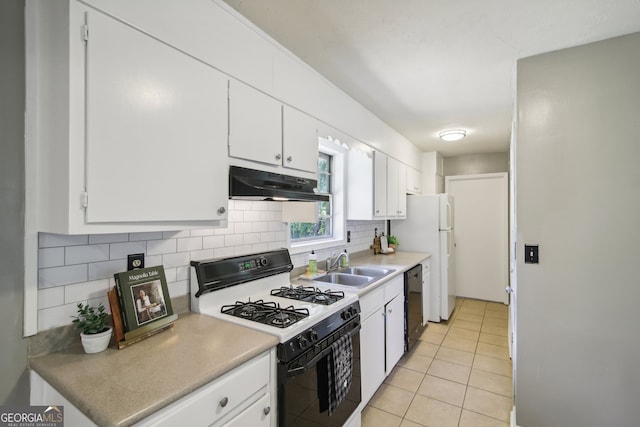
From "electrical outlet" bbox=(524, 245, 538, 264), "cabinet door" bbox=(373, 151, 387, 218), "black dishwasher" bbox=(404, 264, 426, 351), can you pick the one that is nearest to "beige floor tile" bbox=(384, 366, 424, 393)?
"black dishwasher" bbox=(404, 264, 426, 351)

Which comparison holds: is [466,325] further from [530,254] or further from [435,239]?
[530,254]

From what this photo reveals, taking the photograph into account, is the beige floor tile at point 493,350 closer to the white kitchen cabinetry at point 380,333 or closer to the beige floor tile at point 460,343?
the beige floor tile at point 460,343

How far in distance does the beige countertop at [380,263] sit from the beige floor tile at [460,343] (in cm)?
94

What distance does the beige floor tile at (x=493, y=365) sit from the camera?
2773mm

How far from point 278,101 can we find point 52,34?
3.34ft

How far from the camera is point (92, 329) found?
1.16 metres

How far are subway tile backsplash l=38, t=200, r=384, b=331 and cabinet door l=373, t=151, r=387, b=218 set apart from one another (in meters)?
1.35

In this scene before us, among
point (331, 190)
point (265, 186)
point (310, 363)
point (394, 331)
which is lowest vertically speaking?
point (394, 331)

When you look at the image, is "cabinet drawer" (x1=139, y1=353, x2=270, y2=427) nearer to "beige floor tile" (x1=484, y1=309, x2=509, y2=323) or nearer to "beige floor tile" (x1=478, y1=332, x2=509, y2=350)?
"beige floor tile" (x1=478, y1=332, x2=509, y2=350)

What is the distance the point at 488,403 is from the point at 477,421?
274mm

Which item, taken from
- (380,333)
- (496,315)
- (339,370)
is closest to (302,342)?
(339,370)

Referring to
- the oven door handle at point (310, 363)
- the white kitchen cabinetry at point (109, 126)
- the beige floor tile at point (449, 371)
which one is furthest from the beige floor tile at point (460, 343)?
the white kitchen cabinetry at point (109, 126)

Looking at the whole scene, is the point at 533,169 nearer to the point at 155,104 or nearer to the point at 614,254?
the point at 614,254

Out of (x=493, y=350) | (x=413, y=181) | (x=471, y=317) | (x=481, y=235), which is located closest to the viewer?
(x=493, y=350)
